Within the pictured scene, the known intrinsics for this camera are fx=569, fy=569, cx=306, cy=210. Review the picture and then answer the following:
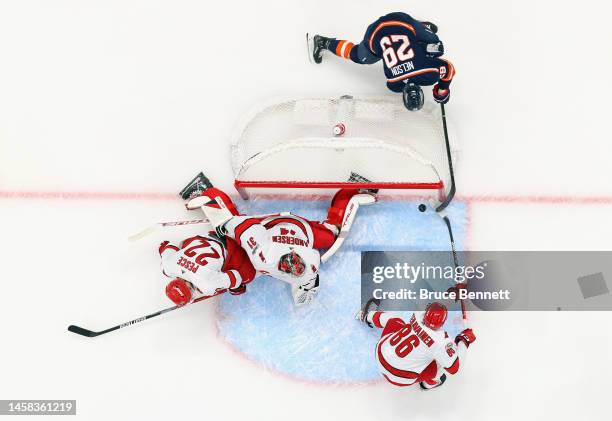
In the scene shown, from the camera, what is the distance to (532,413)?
10.4 feet

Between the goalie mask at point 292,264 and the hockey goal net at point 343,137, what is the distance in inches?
26.1

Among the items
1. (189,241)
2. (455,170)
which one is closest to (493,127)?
(455,170)

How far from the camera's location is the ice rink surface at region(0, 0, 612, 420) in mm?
3211

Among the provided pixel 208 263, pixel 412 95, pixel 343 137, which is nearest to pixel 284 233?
pixel 208 263

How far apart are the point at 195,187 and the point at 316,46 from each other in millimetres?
1115

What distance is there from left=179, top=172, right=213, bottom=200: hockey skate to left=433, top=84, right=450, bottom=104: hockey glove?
1386 mm

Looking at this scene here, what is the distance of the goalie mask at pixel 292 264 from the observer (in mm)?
2674

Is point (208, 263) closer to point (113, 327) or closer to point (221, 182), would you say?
point (221, 182)

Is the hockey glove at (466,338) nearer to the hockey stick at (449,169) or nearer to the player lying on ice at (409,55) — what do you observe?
the hockey stick at (449,169)

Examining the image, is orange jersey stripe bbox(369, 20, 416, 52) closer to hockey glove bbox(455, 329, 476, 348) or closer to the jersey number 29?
the jersey number 29

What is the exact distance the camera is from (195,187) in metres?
3.33

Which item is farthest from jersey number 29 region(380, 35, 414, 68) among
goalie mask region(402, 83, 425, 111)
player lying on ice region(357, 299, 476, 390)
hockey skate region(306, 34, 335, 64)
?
player lying on ice region(357, 299, 476, 390)

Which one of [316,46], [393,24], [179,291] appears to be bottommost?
[179,291]

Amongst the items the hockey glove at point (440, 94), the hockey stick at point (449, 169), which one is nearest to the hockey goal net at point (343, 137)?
the hockey stick at point (449, 169)
